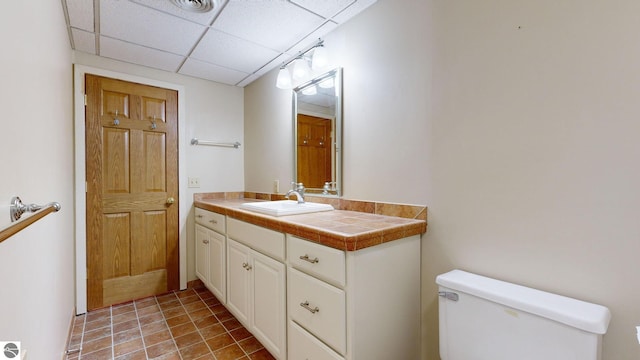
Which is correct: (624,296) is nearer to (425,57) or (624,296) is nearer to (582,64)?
(582,64)

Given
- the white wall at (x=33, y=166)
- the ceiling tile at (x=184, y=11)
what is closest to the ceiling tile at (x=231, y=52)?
the ceiling tile at (x=184, y=11)

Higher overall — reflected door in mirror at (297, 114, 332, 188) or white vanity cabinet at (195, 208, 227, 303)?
reflected door in mirror at (297, 114, 332, 188)

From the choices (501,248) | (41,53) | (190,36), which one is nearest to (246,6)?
(190,36)

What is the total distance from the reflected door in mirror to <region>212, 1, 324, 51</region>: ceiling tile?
60cm

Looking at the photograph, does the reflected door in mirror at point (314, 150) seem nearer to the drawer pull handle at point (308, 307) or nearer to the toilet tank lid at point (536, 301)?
the drawer pull handle at point (308, 307)

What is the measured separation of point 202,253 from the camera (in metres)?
2.52

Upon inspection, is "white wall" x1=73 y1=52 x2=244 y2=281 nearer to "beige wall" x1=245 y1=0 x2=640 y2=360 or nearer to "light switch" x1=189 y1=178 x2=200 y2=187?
"light switch" x1=189 y1=178 x2=200 y2=187

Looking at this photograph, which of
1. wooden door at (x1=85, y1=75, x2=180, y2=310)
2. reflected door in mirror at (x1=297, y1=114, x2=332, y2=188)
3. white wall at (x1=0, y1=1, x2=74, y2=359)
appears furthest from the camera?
wooden door at (x1=85, y1=75, x2=180, y2=310)

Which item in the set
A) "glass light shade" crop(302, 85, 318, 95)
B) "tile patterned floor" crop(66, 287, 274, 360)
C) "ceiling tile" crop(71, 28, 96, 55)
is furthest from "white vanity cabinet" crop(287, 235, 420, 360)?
"ceiling tile" crop(71, 28, 96, 55)

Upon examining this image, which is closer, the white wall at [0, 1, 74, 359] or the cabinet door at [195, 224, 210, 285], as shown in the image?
the white wall at [0, 1, 74, 359]

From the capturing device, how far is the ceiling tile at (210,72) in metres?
2.47

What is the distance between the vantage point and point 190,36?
199 cm

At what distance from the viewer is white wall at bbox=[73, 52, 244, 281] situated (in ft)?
8.82

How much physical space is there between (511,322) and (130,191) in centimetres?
279
